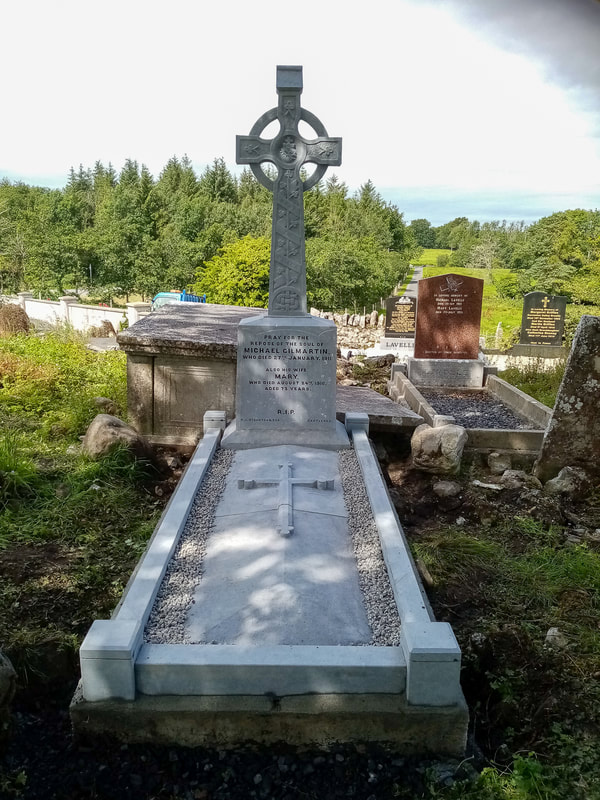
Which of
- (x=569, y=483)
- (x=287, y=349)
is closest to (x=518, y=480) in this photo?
(x=569, y=483)

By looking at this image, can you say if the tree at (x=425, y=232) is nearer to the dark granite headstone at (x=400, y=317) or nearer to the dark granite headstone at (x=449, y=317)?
the dark granite headstone at (x=400, y=317)

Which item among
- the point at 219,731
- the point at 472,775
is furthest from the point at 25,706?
the point at 472,775

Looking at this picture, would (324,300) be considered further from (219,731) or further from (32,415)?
(219,731)

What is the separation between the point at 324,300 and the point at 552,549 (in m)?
19.7

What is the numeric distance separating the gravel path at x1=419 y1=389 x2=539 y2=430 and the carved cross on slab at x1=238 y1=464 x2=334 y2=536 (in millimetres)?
3799

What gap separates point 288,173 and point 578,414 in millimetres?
3763

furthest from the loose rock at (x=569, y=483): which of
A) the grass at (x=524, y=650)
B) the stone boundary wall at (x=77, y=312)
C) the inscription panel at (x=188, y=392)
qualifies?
the stone boundary wall at (x=77, y=312)

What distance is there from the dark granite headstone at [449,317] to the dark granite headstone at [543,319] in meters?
5.01

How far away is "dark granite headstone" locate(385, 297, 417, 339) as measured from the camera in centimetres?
1673

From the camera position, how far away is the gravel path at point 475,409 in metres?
8.62

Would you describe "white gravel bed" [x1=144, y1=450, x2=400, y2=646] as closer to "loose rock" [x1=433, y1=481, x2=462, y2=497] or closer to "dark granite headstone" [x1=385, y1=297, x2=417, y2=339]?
"loose rock" [x1=433, y1=481, x2=462, y2=497]

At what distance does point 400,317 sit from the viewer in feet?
55.1

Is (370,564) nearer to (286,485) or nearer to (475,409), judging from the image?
(286,485)

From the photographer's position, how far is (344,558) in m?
4.08
